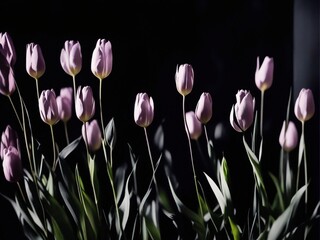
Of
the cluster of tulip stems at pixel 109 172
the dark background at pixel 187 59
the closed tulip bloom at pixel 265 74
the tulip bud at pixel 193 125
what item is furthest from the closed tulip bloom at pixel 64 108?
the closed tulip bloom at pixel 265 74

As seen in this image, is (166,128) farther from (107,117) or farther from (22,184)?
(22,184)

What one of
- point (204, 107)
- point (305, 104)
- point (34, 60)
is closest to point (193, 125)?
point (204, 107)

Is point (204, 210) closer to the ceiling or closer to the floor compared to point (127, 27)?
closer to the floor

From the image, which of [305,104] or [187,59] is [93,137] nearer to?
[187,59]

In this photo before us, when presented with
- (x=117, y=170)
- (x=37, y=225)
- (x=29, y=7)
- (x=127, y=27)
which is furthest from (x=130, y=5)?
(x=37, y=225)

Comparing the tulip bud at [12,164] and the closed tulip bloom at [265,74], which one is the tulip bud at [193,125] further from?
the tulip bud at [12,164]
